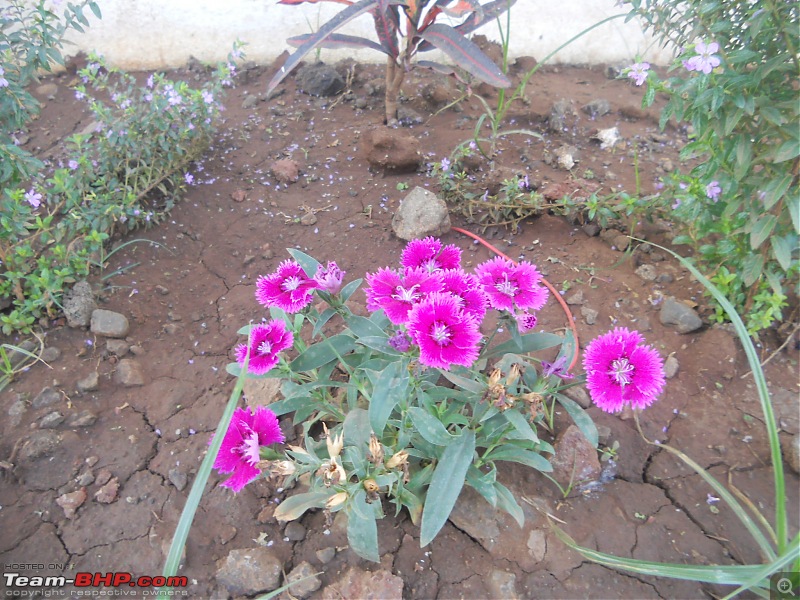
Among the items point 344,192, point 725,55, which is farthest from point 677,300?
point 344,192

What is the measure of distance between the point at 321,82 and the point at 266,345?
239cm

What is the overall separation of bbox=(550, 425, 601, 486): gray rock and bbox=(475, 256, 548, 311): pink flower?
540mm

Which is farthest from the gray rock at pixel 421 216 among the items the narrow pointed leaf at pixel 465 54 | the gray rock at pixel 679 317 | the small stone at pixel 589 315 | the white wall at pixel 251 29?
the white wall at pixel 251 29

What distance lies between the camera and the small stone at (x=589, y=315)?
2.09 meters

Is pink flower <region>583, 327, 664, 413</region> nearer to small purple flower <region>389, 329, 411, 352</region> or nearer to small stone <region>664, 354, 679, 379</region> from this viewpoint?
small purple flower <region>389, 329, 411, 352</region>

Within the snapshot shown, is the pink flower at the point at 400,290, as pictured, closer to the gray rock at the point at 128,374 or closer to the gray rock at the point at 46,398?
the gray rock at the point at 128,374

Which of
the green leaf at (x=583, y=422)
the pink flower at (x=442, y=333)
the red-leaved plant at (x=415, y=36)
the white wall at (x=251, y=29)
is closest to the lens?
the pink flower at (x=442, y=333)

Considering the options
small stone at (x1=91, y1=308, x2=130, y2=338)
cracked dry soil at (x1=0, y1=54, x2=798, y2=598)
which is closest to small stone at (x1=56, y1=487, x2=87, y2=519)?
cracked dry soil at (x1=0, y1=54, x2=798, y2=598)

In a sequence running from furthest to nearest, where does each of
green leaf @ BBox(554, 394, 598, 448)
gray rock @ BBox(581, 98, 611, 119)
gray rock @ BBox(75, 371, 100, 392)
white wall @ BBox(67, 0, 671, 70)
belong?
white wall @ BBox(67, 0, 671, 70) → gray rock @ BBox(581, 98, 611, 119) → gray rock @ BBox(75, 371, 100, 392) → green leaf @ BBox(554, 394, 598, 448)

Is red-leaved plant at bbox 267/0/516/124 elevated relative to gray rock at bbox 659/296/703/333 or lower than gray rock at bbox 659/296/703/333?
elevated

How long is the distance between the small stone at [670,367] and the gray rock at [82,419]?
194 centimetres

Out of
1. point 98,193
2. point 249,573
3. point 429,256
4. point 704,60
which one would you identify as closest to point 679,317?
point 704,60

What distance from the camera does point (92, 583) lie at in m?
1.47

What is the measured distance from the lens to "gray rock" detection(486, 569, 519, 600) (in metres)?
1.43
